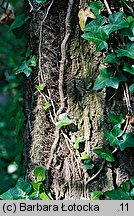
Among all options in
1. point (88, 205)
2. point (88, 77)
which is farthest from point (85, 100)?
point (88, 205)

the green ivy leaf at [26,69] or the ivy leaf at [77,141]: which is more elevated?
the green ivy leaf at [26,69]

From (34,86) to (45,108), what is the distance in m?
0.12

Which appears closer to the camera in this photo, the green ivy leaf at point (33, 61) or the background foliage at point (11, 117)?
the green ivy leaf at point (33, 61)

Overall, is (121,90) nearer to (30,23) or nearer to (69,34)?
(69,34)

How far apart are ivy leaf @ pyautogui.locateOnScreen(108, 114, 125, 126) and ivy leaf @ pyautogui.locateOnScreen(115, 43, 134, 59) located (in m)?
0.22

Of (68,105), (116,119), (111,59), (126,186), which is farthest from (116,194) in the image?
(111,59)

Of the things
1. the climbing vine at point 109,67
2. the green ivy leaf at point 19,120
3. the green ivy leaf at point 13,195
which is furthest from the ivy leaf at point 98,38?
the green ivy leaf at point 13,195

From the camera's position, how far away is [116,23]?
4.36 ft

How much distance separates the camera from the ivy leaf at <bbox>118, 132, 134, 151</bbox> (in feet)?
4.45

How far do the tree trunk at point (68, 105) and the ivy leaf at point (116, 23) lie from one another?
110 mm

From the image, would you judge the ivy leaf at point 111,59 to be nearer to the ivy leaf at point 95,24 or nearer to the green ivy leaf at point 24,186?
the ivy leaf at point 95,24

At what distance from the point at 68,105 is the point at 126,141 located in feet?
0.89

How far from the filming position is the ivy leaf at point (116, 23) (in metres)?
1.32

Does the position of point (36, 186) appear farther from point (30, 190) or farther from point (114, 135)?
point (114, 135)
